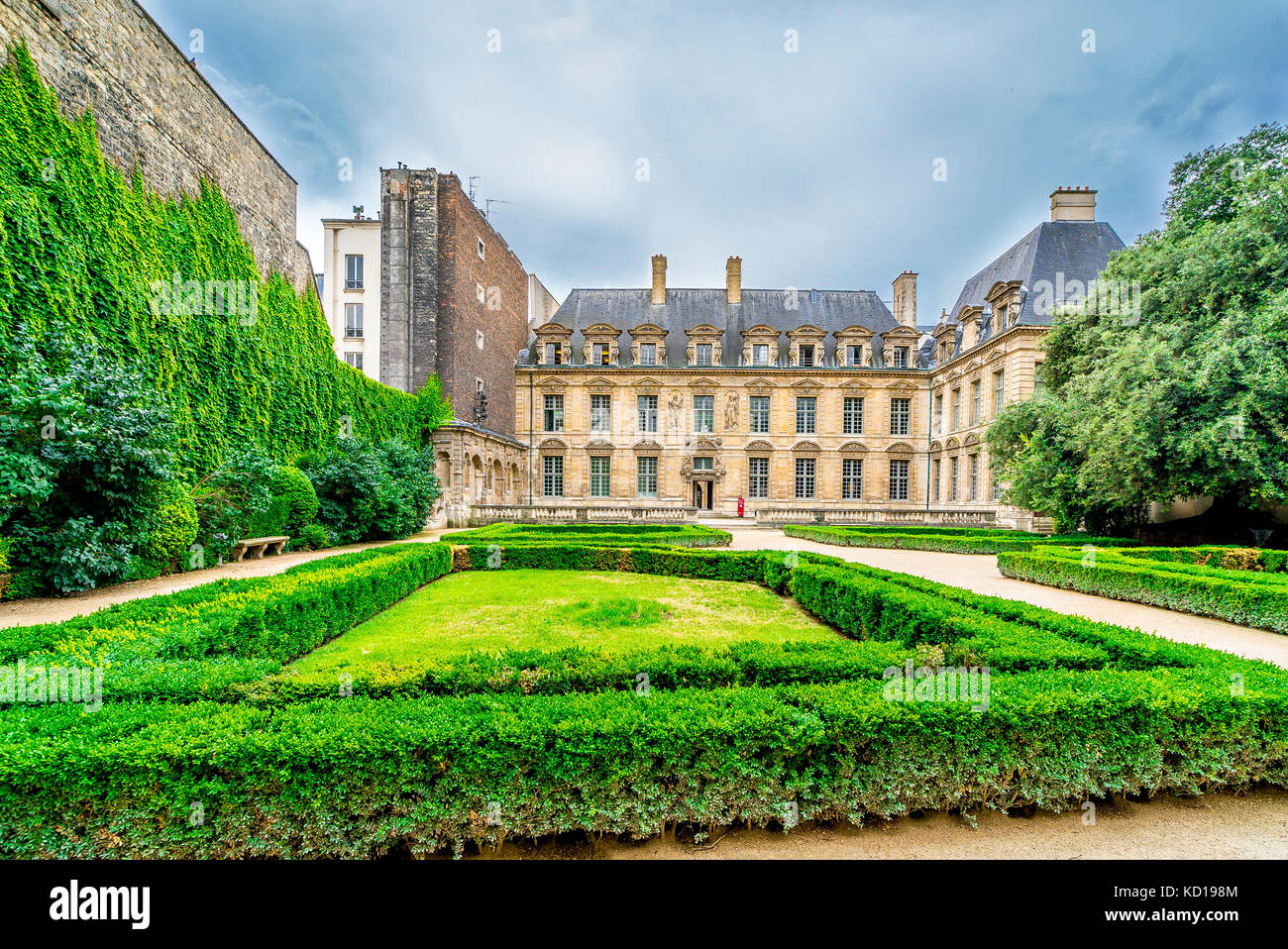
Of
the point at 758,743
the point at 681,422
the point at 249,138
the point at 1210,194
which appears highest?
the point at 249,138

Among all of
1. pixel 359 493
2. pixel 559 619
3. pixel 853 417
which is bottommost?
pixel 559 619

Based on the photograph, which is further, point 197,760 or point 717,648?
point 717,648

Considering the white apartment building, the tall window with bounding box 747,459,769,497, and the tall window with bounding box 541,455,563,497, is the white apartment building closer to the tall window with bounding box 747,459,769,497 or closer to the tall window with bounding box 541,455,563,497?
the tall window with bounding box 541,455,563,497

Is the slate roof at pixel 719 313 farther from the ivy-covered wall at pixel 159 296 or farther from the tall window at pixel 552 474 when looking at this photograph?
the ivy-covered wall at pixel 159 296

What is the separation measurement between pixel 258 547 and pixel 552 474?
739 inches

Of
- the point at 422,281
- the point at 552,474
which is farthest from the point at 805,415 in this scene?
the point at 422,281

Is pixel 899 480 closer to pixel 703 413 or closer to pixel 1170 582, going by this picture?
pixel 703 413

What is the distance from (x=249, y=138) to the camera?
14.7 m

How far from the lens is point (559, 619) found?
6469mm

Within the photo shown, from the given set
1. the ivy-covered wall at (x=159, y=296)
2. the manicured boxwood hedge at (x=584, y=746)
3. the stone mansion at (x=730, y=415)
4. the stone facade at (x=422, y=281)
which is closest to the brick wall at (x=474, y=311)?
the stone facade at (x=422, y=281)

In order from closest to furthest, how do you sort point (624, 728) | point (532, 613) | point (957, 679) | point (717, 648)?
point (624, 728), point (957, 679), point (717, 648), point (532, 613)

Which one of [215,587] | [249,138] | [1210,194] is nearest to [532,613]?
[215,587]

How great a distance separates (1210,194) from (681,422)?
21.3 metres
